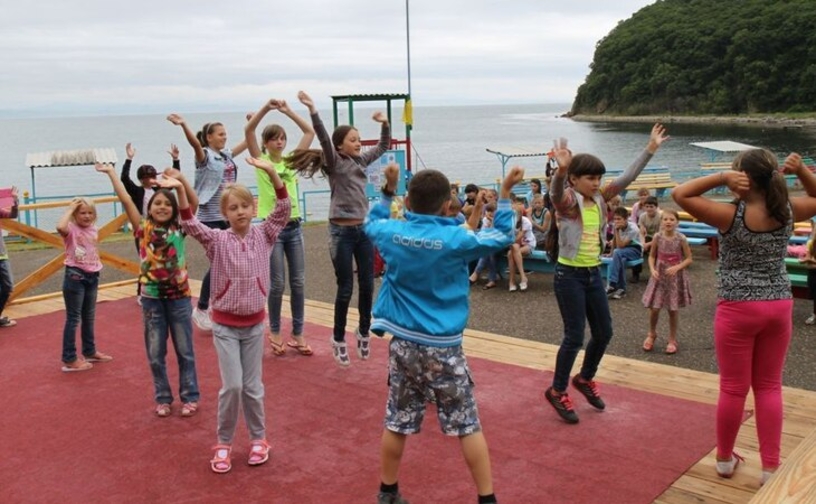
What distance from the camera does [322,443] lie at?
182 inches

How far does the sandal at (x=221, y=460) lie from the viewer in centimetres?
425

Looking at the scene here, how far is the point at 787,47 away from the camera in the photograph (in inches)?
3856

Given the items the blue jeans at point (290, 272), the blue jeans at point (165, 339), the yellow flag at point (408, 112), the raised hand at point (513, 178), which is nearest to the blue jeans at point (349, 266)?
the blue jeans at point (290, 272)

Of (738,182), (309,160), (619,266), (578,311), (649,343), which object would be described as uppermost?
(309,160)

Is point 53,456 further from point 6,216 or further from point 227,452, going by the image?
point 6,216

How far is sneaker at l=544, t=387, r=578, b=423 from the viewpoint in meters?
4.80

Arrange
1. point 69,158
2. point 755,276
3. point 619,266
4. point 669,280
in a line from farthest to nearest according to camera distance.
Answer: point 69,158 → point 619,266 → point 669,280 → point 755,276

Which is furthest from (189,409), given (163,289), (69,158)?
(69,158)

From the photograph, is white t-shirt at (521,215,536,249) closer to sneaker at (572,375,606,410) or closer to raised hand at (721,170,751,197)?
sneaker at (572,375,606,410)

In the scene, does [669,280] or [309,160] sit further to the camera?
[669,280]

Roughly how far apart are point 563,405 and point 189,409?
8.31ft

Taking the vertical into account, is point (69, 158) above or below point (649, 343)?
above

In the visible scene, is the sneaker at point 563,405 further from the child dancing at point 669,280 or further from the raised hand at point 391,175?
the child dancing at point 669,280

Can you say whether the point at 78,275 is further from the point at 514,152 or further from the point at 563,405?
the point at 514,152
